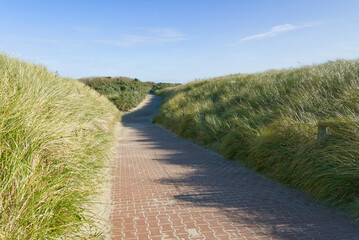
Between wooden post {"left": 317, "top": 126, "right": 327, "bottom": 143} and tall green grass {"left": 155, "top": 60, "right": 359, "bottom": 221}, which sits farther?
wooden post {"left": 317, "top": 126, "right": 327, "bottom": 143}

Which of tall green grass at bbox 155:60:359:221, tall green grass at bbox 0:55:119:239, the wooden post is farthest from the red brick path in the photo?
the wooden post

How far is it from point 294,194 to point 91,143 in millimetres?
4524

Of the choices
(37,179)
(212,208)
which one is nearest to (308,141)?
(212,208)

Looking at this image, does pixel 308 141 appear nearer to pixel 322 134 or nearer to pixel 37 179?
pixel 322 134

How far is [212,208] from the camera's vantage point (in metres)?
4.23

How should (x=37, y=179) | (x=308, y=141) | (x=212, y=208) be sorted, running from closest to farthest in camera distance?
1. (x=37, y=179)
2. (x=212, y=208)
3. (x=308, y=141)

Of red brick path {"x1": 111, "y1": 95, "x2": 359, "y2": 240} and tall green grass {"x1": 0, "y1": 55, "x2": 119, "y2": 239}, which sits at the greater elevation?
tall green grass {"x1": 0, "y1": 55, "x2": 119, "y2": 239}

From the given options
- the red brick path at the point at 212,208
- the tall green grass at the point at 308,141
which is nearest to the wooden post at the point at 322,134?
the tall green grass at the point at 308,141

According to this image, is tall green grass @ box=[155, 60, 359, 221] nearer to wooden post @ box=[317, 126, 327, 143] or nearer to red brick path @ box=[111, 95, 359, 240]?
wooden post @ box=[317, 126, 327, 143]

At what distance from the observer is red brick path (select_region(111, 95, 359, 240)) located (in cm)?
345

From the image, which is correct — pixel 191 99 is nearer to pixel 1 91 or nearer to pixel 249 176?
pixel 249 176

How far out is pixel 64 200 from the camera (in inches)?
123

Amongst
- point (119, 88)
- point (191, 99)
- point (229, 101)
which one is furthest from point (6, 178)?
point (119, 88)

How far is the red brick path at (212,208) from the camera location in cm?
345
